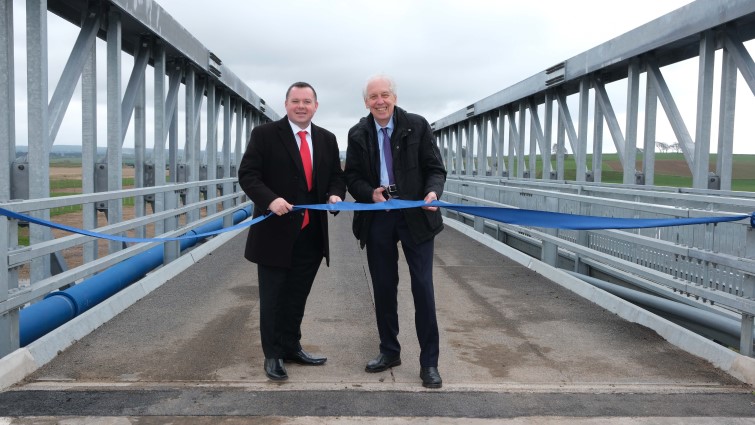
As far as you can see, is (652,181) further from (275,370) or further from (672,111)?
(275,370)

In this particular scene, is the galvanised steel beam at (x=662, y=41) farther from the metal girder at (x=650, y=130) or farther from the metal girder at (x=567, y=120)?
the metal girder at (x=650, y=130)

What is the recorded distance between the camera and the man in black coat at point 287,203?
425 cm

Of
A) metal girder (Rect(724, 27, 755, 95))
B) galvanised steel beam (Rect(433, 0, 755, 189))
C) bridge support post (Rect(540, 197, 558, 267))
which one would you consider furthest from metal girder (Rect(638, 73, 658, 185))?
bridge support post (Rect(540, 197, 558, 267))

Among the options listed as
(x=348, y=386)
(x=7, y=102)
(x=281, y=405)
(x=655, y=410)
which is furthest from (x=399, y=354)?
(x=7, y=102)

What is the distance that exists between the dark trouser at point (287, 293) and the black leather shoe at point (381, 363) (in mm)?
469

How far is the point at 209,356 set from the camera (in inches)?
185

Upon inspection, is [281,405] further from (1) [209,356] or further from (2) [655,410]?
(2) [655,410]

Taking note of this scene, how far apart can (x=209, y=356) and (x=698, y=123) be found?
316 inches

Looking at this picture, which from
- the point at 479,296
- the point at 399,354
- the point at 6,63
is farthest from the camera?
the point at 479,296

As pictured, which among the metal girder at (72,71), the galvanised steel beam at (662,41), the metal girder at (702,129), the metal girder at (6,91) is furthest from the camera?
the metal girder at (702,129)

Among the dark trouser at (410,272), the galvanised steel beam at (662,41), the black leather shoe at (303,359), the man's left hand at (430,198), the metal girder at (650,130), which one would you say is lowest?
the black leather shoe at (303,359)

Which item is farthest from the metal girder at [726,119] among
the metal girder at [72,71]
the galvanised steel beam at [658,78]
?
the metal girder at [72,71]

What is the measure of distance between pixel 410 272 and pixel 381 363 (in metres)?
0.58

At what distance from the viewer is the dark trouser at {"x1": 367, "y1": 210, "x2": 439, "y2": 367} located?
4.23 meters
